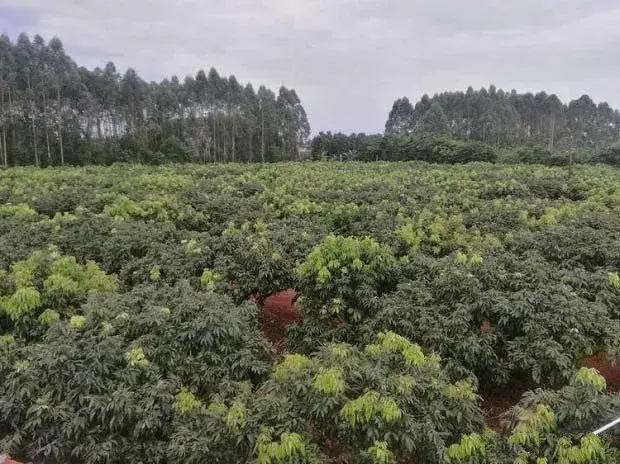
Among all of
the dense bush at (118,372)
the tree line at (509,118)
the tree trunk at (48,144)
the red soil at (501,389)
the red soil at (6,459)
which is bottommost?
the red soil at (501,389)

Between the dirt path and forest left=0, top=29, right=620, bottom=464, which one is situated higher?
forest left=0, top=29, right=620, bottom=464

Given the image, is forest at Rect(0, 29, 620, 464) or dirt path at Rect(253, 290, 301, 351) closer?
forest at Rect(0, 29, 620, 464)

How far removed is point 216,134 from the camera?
4922 cm

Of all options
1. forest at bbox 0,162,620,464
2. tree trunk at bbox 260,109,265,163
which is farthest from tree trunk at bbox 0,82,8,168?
forest at bbox 0,162,620,464

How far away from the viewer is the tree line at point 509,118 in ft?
200

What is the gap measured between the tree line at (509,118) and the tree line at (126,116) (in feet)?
64.9

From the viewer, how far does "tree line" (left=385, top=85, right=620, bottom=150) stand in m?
60.8

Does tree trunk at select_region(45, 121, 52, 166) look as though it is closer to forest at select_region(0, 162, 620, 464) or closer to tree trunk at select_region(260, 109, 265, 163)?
tree trunk at select_region(260, 109, 265, 163)

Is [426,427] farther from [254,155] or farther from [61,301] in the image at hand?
[254,155]

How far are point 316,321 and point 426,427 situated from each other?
2.93m

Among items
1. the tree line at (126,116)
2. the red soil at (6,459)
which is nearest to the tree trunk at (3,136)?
the tree line at (126,116)

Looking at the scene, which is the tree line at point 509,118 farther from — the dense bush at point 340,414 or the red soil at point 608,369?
the dense bush at point 340,414

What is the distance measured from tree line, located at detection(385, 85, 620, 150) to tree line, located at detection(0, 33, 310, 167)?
1979cm

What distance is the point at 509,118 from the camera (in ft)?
211
